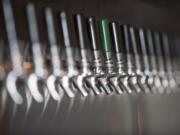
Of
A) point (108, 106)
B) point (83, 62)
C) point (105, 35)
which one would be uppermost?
point (105, 35)

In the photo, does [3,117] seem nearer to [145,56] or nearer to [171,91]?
[145,56]

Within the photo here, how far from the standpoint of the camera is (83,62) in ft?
4.82

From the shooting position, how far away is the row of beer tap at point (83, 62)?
1.26 m

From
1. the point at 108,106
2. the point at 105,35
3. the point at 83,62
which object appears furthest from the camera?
the point at 108,106

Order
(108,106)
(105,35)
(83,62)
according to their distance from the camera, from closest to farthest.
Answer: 1. (83,62)
2. (105,35)
3. (108,106)

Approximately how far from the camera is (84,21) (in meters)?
1.54

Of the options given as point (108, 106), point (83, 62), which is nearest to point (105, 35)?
point (83, 62)

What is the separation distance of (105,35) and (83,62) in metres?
0.18

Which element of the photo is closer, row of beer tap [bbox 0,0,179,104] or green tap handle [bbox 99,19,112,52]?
row of beer tap [bbox 0,0,179,104]

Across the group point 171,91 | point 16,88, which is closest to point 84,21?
point 16,88

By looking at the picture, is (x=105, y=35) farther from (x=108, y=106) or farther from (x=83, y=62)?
(x=108, y=106)

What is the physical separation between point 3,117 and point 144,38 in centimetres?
89

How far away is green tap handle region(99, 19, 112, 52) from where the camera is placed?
1591 millimetres

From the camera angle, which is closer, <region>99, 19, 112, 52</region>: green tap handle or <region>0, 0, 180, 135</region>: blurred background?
<region>0, 0, 180, 135</region>: blurred background
